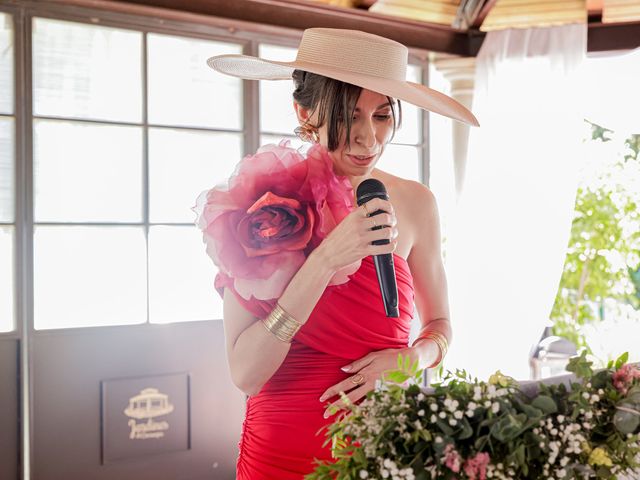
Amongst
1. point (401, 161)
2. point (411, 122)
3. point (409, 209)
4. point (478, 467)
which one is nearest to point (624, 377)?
point (478, 467)

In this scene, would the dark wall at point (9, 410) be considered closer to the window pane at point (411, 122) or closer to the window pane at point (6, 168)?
the window pane at point (6, 168)

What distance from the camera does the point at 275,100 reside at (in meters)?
3.96

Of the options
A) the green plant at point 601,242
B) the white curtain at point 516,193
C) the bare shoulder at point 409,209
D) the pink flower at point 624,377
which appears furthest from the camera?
the green plant at point 601,242

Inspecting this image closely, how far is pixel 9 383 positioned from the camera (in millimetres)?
3268

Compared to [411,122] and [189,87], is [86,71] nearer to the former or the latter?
[189,87]

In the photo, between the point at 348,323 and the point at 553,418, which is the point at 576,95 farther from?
the point at 553,418

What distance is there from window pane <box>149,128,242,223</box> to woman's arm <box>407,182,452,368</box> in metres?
2.12

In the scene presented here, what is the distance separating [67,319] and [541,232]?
8.40ft

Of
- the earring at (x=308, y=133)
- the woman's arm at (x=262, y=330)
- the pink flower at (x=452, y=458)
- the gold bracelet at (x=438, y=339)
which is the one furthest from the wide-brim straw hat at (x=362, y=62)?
the pink flower at (x=452, y=458)

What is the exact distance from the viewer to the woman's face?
1.42 meters

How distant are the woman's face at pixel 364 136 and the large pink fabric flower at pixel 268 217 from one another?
54 mm

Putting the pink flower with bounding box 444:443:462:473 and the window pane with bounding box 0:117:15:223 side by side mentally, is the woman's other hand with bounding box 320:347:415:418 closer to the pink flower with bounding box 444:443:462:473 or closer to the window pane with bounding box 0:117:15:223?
the pink flower with bounding box 444:443:462:473

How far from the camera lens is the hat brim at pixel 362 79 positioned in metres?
1.41

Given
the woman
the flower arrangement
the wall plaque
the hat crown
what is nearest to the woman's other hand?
the woman
